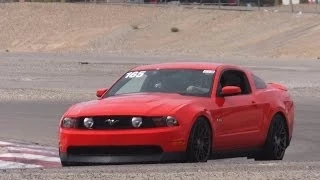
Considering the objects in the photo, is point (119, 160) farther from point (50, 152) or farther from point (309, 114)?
point (309, 114)

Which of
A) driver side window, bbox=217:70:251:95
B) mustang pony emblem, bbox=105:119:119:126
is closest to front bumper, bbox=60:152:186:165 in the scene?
mustang pony emblem, bbox=105:119:119:126

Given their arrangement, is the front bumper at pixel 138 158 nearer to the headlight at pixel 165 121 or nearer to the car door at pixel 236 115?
the headlight at pixel 165 121

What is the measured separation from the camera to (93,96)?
2806cm

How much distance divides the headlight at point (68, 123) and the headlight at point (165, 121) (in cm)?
100

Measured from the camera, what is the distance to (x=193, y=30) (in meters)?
74.8

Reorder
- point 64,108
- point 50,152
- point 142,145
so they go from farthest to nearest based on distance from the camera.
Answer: point 64,108, point 50,152, point 142,145

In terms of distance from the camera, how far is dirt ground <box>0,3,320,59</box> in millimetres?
61469

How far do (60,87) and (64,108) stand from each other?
29.1ft

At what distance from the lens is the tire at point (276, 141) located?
14242 mm

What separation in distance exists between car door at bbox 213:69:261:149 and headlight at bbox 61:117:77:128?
5.70 feet

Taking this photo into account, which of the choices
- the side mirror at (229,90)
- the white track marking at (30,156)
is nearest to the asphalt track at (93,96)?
the side mirror at (229,90)

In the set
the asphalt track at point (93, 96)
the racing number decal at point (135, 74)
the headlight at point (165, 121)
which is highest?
the racing number decal at point (135, 74)

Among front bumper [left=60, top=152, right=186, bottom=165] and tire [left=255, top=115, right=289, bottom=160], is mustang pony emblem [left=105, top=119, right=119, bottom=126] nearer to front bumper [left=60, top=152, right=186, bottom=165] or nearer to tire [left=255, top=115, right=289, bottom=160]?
front bumper [left=60, top=152, right=186, bottom=165]

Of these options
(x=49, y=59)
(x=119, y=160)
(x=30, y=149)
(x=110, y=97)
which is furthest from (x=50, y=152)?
(x=49, y=59)
